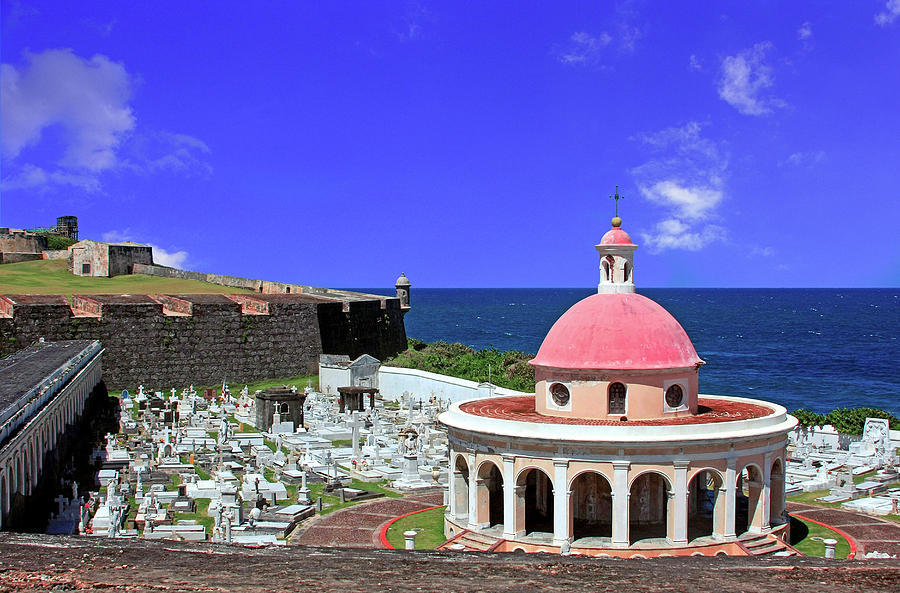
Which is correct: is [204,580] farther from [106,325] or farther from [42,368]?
[106,325]

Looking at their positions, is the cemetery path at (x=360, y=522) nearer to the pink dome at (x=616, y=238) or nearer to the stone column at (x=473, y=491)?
the stone column at (x=473, y=491)

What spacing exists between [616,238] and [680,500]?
5769 millimetres

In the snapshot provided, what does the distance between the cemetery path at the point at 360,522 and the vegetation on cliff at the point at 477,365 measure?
14973 millimetres

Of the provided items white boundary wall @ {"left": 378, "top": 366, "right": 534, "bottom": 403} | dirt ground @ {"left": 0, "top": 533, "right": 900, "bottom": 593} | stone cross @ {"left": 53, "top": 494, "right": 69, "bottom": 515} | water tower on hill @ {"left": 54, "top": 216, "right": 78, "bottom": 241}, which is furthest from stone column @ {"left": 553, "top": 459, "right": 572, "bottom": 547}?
water tower on hill @ {"left": 54, "top": 216, "right": 78, "bottom": 241}

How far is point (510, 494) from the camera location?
1700 centimetres

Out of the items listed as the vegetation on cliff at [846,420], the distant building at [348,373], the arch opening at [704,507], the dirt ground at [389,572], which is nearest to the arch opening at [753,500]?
the arch opening at [704,507]

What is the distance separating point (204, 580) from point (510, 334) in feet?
366

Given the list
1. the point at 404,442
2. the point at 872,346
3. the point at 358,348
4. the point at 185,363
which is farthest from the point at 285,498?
the point at 872,346

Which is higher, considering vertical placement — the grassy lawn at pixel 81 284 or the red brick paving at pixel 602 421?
the grassy lawn at pixel 81 284

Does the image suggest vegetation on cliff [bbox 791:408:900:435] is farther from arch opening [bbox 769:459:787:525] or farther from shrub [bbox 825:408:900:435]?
arch opening [bbox 769:459:787:525]

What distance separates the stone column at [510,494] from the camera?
1698cm

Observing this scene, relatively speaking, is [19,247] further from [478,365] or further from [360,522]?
[360,522]

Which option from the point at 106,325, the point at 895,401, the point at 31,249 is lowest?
the point at 895,401

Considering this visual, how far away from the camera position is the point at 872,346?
95188 millimetres
